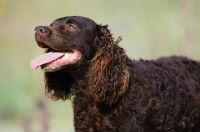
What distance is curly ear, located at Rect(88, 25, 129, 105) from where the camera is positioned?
7883 millimetres

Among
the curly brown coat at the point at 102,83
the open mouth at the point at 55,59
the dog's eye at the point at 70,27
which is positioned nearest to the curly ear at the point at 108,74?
the curly brown coat at the point at 102,83

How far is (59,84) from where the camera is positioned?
332 inches

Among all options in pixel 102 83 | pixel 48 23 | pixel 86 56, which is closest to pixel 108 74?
pixel 102 83

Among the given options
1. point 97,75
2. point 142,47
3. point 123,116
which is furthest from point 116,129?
point 142,47

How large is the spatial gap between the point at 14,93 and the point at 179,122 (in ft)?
26.2

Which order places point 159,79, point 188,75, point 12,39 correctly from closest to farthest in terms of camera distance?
1. point 159,79
2. point 188,75
3. point 12,39

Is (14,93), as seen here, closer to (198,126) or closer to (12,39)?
(12,39)

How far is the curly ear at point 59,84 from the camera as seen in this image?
27.4ft

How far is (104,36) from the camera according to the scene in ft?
26.2

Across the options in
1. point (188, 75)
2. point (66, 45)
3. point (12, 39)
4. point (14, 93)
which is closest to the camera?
point (66, 45)

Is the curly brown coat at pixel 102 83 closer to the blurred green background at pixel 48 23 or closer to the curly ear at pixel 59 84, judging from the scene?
the curly ear at pixel 59 84

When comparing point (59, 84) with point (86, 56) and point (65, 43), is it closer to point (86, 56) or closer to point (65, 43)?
point (86, 56)

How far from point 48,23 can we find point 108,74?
11.8 meters

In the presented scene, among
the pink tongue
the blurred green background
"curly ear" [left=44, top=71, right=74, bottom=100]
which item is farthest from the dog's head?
the blurred green background
